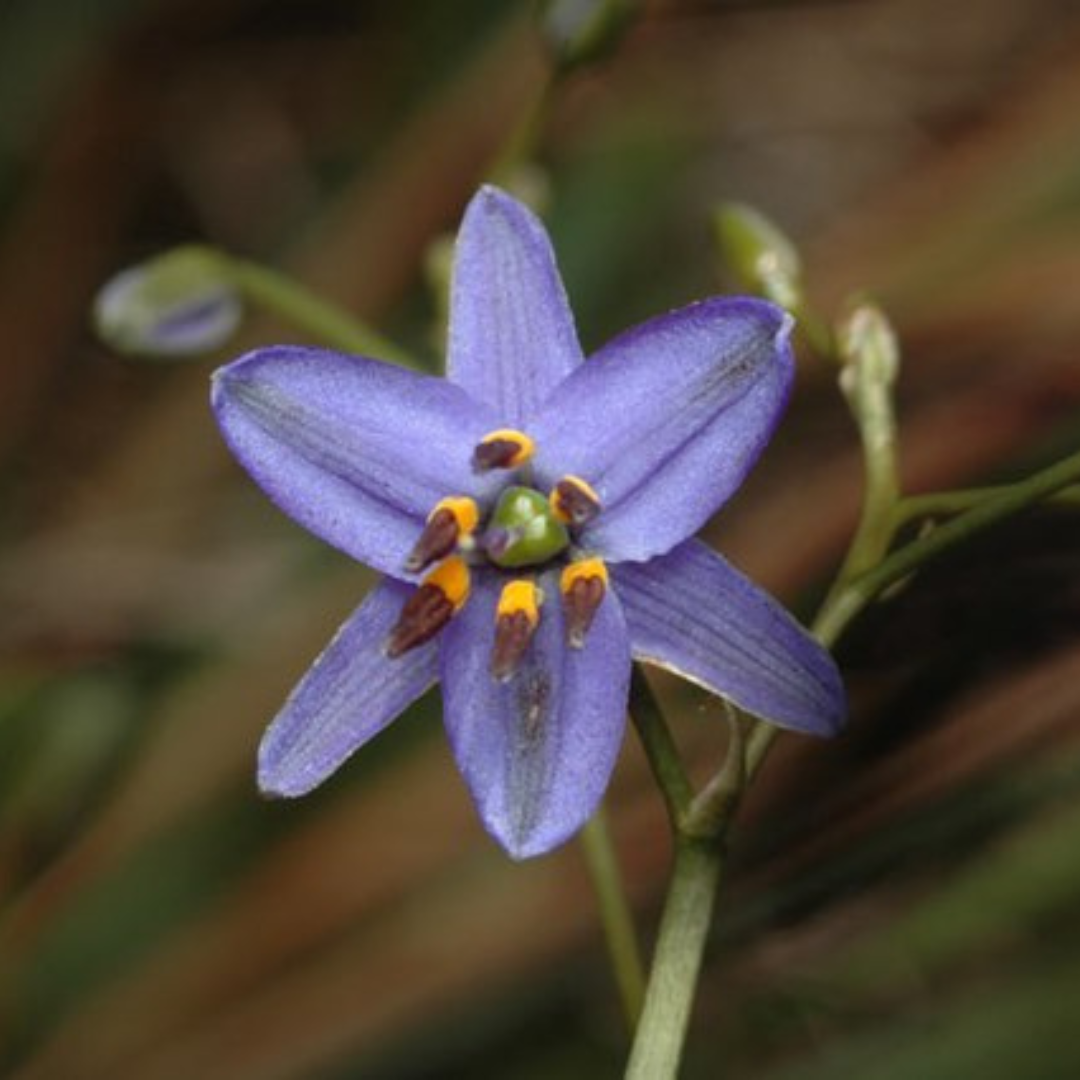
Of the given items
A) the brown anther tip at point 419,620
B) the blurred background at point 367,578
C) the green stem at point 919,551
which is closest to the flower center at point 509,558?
the brown anther tip at point 419,620

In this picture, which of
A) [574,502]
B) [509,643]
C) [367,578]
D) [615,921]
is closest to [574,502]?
[574,502]

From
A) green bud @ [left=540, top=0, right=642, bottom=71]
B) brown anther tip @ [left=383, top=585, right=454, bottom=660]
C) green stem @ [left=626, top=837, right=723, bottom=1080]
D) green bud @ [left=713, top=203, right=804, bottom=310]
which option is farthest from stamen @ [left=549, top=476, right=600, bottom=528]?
green bud @ [left=540, top=0, right=642, bottom=71]

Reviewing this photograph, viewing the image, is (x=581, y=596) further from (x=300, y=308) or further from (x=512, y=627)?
(x=300, y=308)

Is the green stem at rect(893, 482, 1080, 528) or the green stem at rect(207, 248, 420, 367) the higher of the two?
the green stem at rect(207, 248, 420, 367)

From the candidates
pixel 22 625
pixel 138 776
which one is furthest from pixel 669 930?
pixel 22 625

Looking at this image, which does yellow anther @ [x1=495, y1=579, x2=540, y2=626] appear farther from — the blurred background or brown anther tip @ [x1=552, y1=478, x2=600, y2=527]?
the blurred background

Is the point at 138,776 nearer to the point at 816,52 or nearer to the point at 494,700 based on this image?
the point at 494,700
